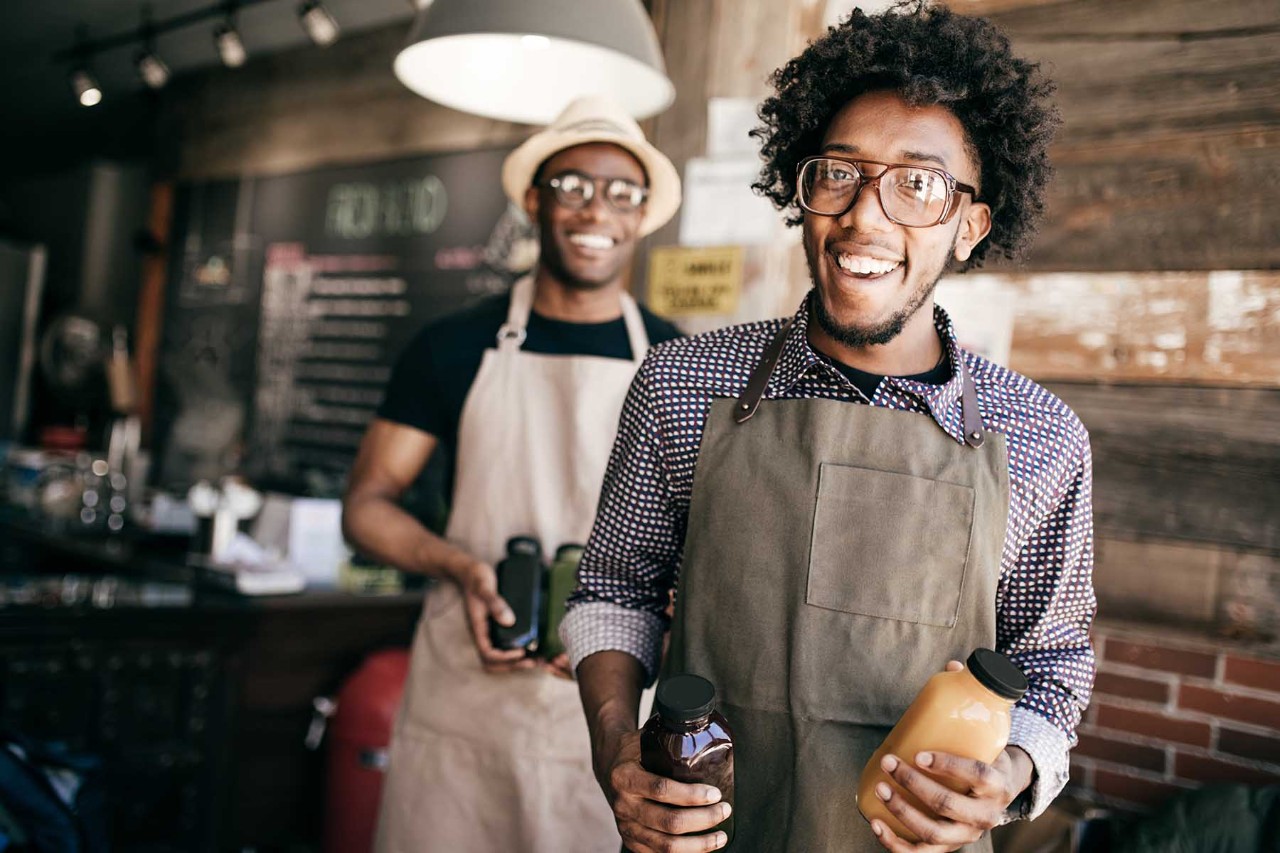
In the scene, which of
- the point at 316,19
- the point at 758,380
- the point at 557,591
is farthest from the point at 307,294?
the point at 758,380

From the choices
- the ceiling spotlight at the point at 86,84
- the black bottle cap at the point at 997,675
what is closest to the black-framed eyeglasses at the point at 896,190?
the black bottle cap at the point at 997,675

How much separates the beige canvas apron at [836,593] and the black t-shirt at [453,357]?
0.94m

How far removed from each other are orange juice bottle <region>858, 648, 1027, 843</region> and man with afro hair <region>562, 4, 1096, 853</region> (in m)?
0.06

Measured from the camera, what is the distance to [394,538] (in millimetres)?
2113

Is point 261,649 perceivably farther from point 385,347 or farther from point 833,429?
point 833,429

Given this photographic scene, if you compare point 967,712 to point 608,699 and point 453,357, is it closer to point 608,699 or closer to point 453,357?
point 608,699

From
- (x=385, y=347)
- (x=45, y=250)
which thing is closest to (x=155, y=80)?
(x=385, y=347)

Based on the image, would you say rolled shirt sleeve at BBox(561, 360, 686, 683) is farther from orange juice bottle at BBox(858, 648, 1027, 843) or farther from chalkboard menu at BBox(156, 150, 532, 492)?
chalkboard menu at BBox(156, 150, 532, 492)

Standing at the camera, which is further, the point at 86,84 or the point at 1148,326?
the point at 86,84

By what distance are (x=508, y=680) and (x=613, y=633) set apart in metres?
0.69

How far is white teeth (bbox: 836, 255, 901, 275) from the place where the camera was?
4.26 ft

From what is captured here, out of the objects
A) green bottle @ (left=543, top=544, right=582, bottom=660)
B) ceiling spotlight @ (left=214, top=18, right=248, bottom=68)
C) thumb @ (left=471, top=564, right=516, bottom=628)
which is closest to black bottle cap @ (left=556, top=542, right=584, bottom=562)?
green bottle @ (left=543, top=544, right=582, bottom=660)

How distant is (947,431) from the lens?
129 cm

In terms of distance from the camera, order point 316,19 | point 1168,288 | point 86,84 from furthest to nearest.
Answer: point 86,84 < point 316,19 < point 1168,288
